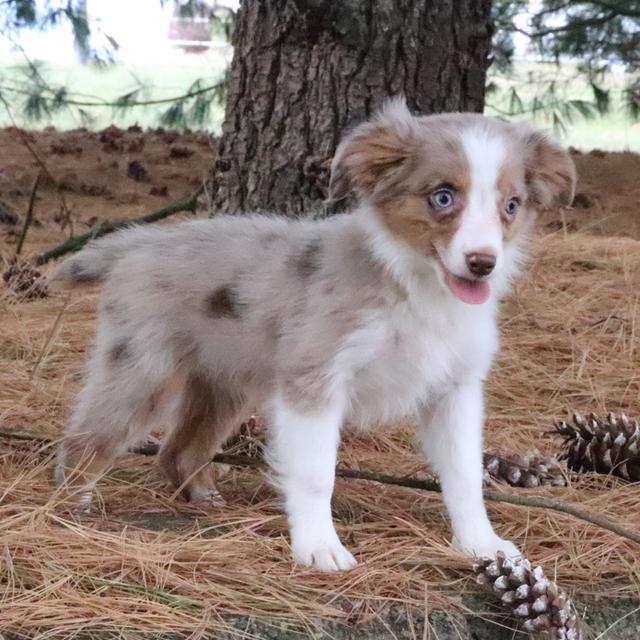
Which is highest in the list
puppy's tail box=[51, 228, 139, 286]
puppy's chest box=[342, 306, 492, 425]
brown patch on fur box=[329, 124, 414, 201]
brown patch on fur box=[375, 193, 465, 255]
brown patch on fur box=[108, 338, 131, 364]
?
brown patch on fur box=[329, 124, 414, 201]

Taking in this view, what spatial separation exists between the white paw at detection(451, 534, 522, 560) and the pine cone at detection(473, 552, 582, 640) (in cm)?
28

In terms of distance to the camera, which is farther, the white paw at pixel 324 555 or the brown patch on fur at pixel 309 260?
the brown patch on fur at pixel 309 260

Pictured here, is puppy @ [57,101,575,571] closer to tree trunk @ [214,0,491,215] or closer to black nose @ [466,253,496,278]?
black nose @ [466,253,496,278]

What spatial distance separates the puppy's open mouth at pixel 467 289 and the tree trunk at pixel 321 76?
1.43 meters

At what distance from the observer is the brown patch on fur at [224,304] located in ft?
10.2

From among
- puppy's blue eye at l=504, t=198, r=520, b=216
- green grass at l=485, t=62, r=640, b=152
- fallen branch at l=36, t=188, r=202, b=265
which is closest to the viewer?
puppy's blue eye at l=504, t=198, r=520, b=216

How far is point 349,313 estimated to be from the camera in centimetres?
279

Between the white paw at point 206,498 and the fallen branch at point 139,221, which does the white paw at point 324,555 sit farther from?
the fallen branch at point 139,221

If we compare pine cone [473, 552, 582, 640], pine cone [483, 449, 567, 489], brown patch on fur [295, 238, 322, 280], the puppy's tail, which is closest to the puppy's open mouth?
brown patch on fur [295, 238, 322, 280]

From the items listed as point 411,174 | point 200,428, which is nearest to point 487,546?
point 411,174

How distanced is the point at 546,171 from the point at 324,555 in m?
1.19

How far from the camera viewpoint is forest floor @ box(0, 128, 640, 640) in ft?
7.90

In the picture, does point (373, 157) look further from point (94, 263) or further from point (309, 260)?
point (94, 263)

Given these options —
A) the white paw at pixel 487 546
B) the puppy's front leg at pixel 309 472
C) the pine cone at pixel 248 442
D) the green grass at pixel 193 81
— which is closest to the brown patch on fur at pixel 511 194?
the puppy's front leg at pixel 309 472
